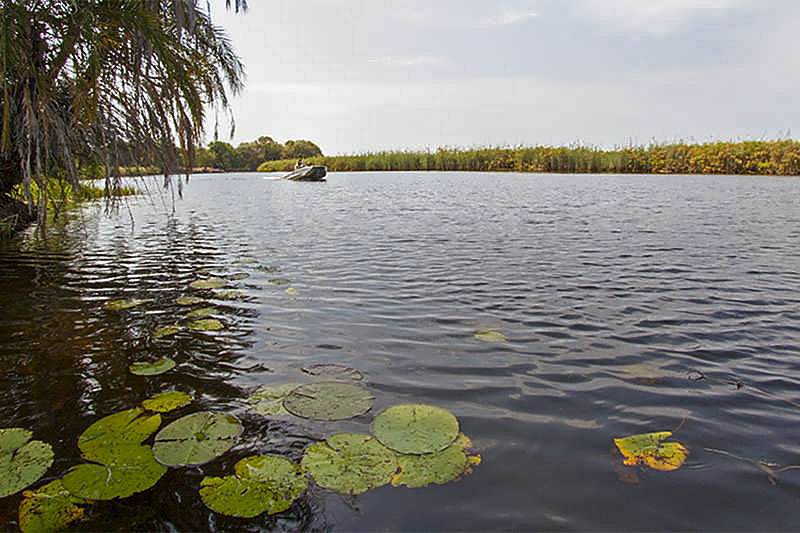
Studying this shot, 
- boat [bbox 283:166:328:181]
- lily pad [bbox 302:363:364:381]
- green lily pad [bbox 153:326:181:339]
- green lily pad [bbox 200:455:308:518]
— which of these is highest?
boat [bbox 283:166:328:181]

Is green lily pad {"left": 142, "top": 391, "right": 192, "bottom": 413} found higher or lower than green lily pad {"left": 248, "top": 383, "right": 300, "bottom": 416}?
higher

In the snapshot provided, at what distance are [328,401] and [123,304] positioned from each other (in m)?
3.64

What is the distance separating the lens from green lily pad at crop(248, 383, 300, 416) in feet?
10.3

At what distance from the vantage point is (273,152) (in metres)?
91.8

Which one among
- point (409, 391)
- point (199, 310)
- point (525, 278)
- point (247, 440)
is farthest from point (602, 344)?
point (199, 310)

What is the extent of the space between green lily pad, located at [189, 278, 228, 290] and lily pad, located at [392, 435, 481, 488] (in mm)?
4718

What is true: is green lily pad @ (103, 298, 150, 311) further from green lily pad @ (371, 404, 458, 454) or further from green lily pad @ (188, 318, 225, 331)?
green lily pad @ (371, 404, 458, 454)

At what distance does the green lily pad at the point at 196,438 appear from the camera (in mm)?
2584

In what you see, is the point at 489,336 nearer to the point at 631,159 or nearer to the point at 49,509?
the point at 49,509

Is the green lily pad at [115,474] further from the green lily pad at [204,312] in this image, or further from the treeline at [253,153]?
the treeline at [253,153]

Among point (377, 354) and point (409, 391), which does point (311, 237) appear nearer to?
point (377, 354)

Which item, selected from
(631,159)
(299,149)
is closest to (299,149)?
(299,149)

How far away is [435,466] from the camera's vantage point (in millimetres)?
2525

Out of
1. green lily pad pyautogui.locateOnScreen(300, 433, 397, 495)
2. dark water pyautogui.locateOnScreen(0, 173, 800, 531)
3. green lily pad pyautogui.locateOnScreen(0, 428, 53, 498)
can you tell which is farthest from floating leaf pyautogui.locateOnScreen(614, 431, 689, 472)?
green lily pad pyautogui.locateOnScreen(0, 428, 53, 498)
